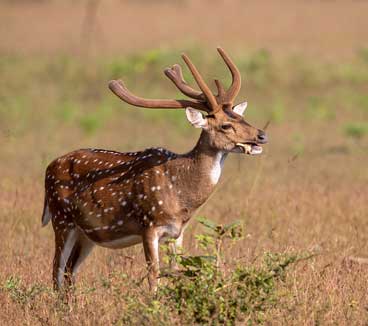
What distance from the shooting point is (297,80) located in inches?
1036

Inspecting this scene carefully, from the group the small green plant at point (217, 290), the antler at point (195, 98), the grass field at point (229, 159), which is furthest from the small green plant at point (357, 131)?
the small green plant at point (217, 290)

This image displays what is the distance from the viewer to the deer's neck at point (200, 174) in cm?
854

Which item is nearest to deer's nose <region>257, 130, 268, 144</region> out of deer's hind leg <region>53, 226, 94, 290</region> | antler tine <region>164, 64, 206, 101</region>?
antler tine <region>164, 64, 206, 101</region>

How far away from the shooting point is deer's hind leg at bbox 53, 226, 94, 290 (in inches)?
346

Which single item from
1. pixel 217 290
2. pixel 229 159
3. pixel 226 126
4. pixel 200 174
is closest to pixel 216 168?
pixel 200 174

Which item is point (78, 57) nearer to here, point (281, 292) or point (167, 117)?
point (167, 117)

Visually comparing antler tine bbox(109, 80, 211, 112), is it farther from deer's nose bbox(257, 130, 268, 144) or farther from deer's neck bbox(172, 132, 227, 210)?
deer's nose bbox(257, 130, 268, 144)

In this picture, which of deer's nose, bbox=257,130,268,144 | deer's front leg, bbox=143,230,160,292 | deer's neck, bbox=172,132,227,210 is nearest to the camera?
deer's front leg, bbox=143,230,160,292

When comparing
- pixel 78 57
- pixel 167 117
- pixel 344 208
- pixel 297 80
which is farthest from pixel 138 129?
pixel 344 208

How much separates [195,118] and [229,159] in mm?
9865

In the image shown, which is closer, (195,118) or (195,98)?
(195,118)

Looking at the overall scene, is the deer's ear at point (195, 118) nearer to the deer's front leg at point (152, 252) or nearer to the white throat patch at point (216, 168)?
the white throat patch at point (216, 168)

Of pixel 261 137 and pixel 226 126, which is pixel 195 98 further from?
pixel 261 137

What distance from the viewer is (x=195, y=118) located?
332 inches
